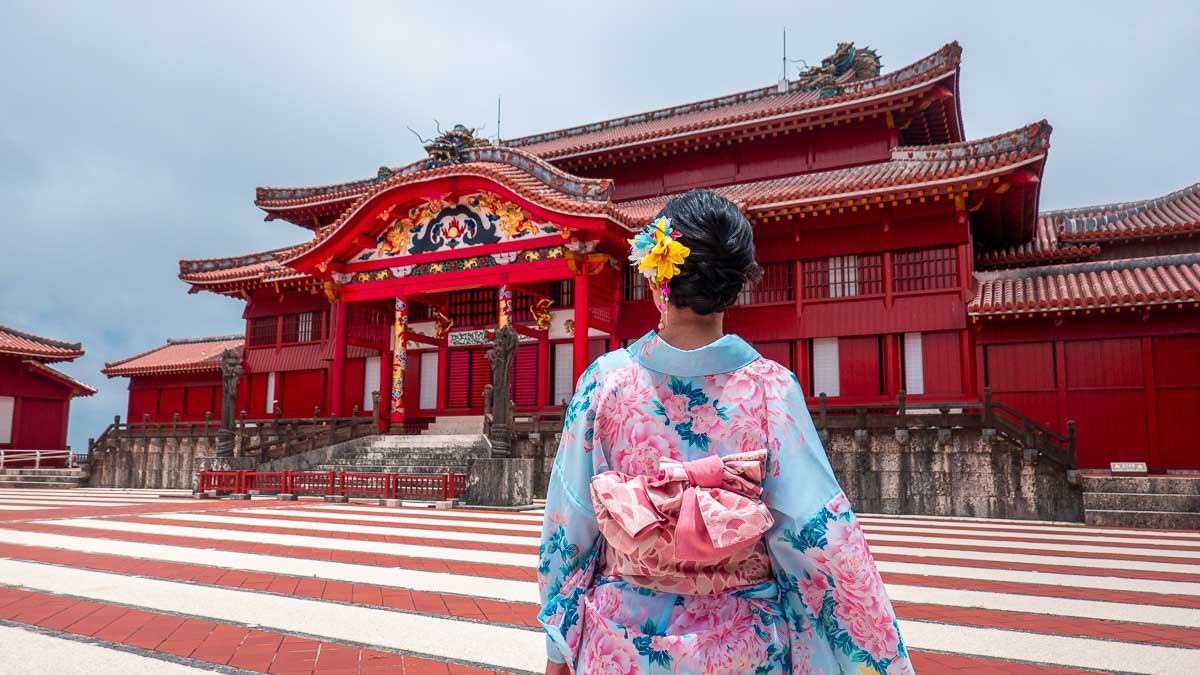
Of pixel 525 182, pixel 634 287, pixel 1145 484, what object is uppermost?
pixel 525 182

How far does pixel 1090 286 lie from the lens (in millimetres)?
13383

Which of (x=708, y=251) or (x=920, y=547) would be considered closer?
(x=708, y=251)

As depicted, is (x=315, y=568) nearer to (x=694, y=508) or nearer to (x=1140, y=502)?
(x=694, y=508)

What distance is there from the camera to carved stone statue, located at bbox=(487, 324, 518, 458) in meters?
11.6

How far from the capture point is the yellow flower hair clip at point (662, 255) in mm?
1610

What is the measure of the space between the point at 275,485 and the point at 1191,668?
549 inches

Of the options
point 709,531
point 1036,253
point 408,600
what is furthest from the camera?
point 1036,253

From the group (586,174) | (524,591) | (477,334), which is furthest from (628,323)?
(524,591)

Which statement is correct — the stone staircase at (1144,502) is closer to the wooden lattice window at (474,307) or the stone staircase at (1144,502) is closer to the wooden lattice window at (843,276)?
the wooden lattice window at (843,276)

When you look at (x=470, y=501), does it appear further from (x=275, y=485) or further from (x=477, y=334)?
(x=477, y=334)

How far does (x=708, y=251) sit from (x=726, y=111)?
21.4 metres

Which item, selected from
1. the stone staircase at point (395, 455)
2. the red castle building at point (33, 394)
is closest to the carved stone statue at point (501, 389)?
the stone staircase at point (395, 455)

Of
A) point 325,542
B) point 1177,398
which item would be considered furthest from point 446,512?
point 1177,398

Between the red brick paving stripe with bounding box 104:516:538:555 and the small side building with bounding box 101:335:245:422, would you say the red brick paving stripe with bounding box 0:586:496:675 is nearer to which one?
the red brick paving stripe with bounding box 104:516:538:555
